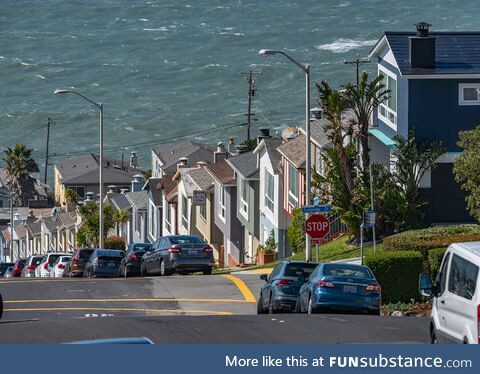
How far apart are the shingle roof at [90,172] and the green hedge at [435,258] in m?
84.7

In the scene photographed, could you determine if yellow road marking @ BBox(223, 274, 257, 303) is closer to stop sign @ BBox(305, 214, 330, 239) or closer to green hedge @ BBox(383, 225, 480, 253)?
stop sign @ BBox(305, 214, 330, 239)

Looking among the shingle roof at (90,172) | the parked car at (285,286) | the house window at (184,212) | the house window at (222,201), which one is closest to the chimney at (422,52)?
the parked car at (285,286)

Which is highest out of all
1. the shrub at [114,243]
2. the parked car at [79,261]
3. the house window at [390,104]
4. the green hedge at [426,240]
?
the house window at [390,104]

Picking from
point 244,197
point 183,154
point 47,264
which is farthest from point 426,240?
point 183,154

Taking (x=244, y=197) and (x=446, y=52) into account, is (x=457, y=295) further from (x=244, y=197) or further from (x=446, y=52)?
(x=244, y=197)

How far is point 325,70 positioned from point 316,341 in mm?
176597

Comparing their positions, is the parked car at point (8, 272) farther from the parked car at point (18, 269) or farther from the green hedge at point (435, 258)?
the green hedge at point (435, 258)

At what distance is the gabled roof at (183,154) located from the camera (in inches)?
3866

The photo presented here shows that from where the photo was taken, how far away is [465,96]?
4584 cm

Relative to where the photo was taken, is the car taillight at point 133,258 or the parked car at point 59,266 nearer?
the car taillight at point 133,258

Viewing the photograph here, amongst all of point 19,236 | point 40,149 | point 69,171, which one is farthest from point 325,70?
point 19,236

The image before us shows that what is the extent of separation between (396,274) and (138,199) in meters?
56.0

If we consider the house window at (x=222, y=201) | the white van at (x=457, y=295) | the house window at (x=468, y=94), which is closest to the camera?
the white van at (x=457, y=295)

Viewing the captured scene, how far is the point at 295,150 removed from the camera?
2237 inches
